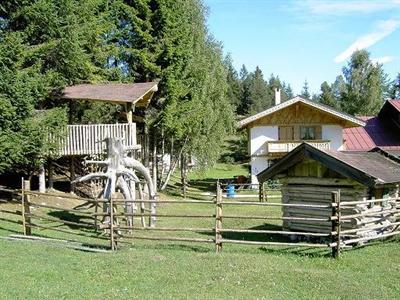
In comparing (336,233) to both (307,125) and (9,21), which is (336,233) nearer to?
(9,21)

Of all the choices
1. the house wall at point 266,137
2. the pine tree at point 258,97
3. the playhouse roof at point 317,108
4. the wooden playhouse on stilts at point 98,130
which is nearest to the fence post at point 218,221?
the wooden playhouse on stilts at point 98,130

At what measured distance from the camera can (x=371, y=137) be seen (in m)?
43.4

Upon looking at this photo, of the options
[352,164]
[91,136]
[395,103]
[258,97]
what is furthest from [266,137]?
[258,97]

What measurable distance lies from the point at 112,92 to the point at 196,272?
682 inches

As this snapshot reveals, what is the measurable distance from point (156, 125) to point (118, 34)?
684 cm

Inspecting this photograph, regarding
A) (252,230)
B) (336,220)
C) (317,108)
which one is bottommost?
(252,230)

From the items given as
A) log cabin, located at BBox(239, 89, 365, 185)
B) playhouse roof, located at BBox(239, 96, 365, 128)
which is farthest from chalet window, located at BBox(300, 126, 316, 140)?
playhouse roof, located at BBox(239, 96, 365, 128)

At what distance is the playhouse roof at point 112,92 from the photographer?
26.9 meters

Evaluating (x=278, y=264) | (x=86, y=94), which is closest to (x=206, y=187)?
(x=86, y=94)

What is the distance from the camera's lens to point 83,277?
12508 mm

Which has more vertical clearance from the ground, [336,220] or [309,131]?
[309,131]

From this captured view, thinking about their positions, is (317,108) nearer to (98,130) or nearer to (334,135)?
(334,135)

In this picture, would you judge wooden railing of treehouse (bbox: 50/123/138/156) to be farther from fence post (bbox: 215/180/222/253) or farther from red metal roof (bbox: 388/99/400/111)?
red metal roof (bbox: 388/99/400/111)

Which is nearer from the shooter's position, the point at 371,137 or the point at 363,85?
the point at 371,137
